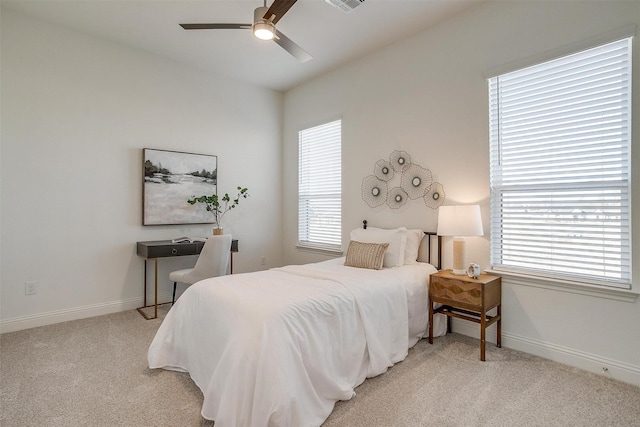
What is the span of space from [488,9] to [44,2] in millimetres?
4010

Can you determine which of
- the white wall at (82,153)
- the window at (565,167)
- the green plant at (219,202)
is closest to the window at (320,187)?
the green plant at (219,202)

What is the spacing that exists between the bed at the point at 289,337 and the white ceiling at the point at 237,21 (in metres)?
2.41

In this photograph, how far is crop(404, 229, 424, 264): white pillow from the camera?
329 centimetres

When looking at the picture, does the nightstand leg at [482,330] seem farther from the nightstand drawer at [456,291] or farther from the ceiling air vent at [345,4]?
the ceiling air vent at [345,4]

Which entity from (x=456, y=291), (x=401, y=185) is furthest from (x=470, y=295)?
(x=401, y=185)

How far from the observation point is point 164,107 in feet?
13.4

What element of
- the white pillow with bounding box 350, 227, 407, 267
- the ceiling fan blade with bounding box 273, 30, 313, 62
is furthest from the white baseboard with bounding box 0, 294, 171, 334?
the ceiling fan blade with bounding box 273, 30, 313, 62

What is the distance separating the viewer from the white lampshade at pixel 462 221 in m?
2.72

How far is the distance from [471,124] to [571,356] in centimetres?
204

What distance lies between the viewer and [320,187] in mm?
4664

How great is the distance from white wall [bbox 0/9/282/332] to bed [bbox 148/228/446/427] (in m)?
1.79

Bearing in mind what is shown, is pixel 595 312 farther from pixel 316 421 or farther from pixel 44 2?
pixel 44 2

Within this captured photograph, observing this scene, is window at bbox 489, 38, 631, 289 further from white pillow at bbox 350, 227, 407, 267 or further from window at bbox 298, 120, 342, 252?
window at bbox 298, 120, 342, 252

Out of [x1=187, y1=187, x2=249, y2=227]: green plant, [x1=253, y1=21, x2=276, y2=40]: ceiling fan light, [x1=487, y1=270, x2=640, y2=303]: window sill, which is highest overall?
[x1=253, y1=21, x2=276, y2=40]: ceiling fan light
